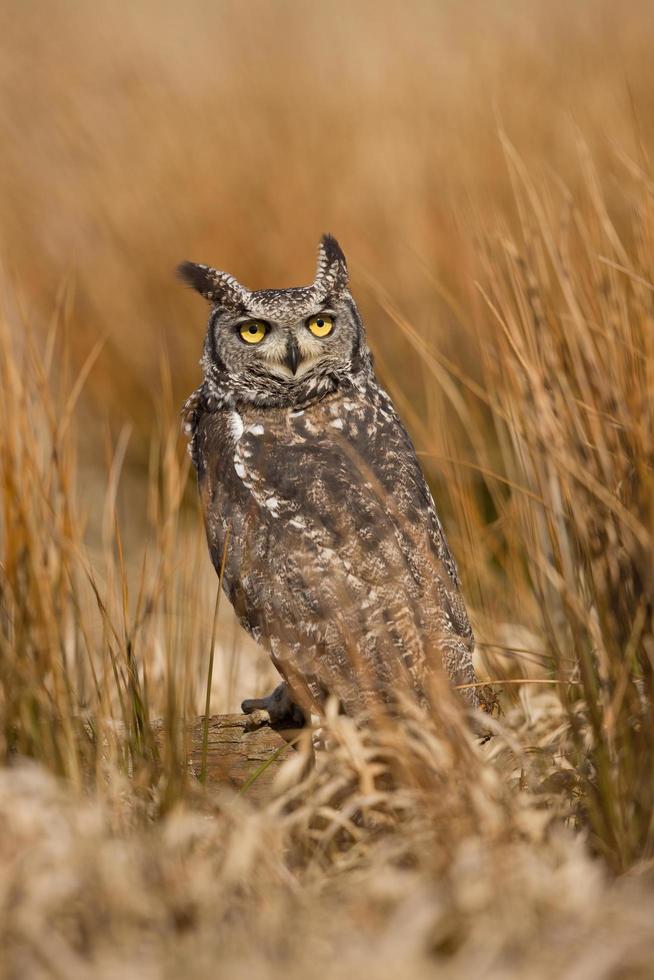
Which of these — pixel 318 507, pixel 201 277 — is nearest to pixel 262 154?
pixel 201 277

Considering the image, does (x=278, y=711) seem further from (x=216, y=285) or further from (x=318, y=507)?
(x=216, y=285)

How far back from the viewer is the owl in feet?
7.00

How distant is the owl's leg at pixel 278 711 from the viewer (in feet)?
8.07

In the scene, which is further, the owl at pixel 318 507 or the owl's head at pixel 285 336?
the owl's head at pixel 285 336

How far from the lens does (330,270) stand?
2537 millimetres

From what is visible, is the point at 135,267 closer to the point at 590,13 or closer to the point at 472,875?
the point at 590,13

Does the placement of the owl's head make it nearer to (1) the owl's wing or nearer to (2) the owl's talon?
(1) the owl's wing

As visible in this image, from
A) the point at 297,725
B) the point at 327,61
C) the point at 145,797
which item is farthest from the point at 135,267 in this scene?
the point at 145,797

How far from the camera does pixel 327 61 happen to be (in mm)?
6426

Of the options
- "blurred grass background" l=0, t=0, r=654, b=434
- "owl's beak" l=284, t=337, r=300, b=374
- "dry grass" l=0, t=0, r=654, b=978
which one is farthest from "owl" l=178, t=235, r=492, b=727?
"blurred grass background" l=0, t=0, r=654, b=434

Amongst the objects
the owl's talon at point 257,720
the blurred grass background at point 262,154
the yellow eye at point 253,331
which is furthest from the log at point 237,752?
the blurred grass background at point 262,154

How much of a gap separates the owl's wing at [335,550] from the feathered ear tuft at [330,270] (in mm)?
279

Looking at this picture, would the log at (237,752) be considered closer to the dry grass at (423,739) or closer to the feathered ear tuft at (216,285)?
the dry grass at (423,739)

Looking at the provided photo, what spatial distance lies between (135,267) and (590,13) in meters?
3.26
